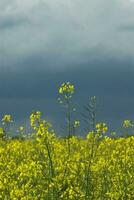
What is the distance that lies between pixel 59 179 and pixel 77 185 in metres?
0.89

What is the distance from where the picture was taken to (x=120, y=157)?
11.3 meters

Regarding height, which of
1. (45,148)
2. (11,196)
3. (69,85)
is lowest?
(11,196)

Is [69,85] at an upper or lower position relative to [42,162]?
upper

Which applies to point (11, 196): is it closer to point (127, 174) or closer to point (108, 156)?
point (127, 174)

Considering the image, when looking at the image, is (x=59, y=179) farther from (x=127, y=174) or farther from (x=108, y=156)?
(x=108, y=156)

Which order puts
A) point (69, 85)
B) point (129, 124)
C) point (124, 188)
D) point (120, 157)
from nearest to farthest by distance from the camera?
point (69, 85) < point (124, 188) < point (120, 157) < point (129, 124)

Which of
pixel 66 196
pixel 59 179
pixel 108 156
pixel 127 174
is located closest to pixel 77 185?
pixel 66 196

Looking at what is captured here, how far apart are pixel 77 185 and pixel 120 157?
1.86 metres

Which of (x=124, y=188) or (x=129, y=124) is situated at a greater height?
(x=129, y=124)

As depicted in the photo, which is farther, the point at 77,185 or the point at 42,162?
the point at 77,185

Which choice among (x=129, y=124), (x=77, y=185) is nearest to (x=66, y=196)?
(x=77, y=185)

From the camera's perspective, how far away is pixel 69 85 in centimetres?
876

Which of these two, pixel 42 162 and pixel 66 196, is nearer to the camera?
pixel 42 162

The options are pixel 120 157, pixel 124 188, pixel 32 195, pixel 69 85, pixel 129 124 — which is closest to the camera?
pixel 69 85
